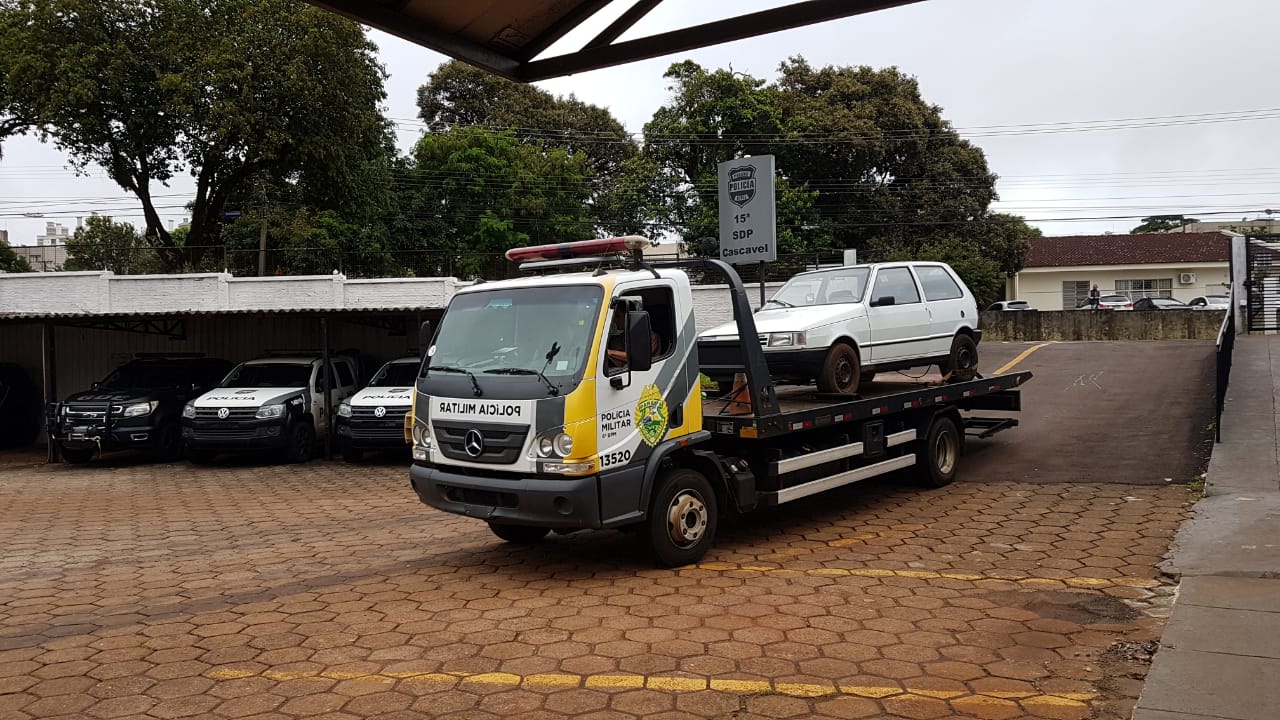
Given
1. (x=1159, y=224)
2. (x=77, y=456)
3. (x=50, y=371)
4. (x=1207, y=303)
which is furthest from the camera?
(x=1159, y=224)

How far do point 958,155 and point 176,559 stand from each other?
32.9 meters

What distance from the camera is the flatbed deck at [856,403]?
304 inches

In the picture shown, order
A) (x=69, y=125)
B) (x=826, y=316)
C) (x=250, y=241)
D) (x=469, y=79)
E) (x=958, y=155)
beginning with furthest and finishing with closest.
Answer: (x=469, y=79) < (x=250, y=241) < (x=958, y=155) < (x=69, y=125) < (x=826, y=316)

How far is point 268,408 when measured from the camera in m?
15.0

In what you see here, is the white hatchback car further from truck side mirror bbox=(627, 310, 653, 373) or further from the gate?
the gate

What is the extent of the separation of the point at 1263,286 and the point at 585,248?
15930 mm

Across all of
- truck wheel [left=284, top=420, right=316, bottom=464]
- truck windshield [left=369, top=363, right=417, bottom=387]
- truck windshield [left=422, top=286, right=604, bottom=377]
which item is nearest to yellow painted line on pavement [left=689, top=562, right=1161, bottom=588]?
truck windshield [left=422, top=286, right=604, bottom=377]

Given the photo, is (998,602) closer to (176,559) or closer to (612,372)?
(612,372)

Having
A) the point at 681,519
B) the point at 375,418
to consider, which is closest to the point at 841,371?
the point at 681,519

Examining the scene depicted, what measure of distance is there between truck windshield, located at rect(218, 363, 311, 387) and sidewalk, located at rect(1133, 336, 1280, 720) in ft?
44.3

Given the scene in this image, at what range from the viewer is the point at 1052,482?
10.6 metres

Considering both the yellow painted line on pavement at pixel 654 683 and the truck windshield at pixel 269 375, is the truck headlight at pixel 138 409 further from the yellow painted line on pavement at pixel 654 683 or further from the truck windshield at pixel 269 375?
the yellow painted line on pavement at pixel 654 683

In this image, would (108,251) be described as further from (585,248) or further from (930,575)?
(930,575)

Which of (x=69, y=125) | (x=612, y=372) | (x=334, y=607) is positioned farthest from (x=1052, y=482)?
(x=69, y=125)
